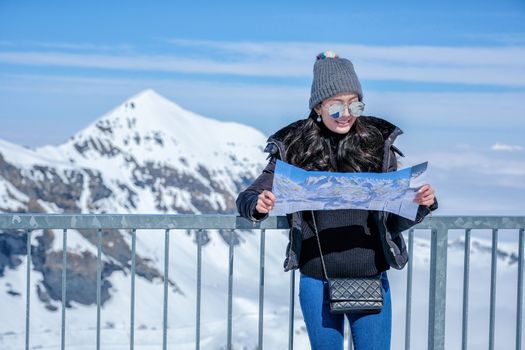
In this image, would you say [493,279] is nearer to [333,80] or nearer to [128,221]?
[333,80]

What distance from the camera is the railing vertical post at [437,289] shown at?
525 centimetres

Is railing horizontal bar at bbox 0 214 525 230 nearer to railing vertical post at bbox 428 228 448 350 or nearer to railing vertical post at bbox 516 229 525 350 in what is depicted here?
railing vertical post at bbox 428 228 448 350

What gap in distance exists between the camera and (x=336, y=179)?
12.8 ft

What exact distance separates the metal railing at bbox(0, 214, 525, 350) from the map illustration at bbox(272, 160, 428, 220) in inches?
35.2

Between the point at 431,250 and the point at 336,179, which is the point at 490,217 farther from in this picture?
the point at 336,179

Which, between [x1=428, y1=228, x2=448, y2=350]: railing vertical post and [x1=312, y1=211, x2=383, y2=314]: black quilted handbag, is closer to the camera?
[x1=312, y1=211, x2=383, y2=314]: black quilted handbag

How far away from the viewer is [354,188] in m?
3.94

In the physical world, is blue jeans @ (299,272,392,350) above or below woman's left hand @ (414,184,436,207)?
below

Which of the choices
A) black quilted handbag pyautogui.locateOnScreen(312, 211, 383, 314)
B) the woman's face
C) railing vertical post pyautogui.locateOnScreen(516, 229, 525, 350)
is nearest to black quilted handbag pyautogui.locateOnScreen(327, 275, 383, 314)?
black quilted handbag pyautogui.locateOnScreen(312, 211, 383, 314)

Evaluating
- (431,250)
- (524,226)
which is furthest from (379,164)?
(524,226)

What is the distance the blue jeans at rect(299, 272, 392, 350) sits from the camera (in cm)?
393

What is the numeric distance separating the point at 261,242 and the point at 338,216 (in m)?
1.07

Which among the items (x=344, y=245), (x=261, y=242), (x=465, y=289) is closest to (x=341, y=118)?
(x=344, y=245)

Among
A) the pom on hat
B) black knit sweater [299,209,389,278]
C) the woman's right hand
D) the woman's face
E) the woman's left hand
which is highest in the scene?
the pom on hat
